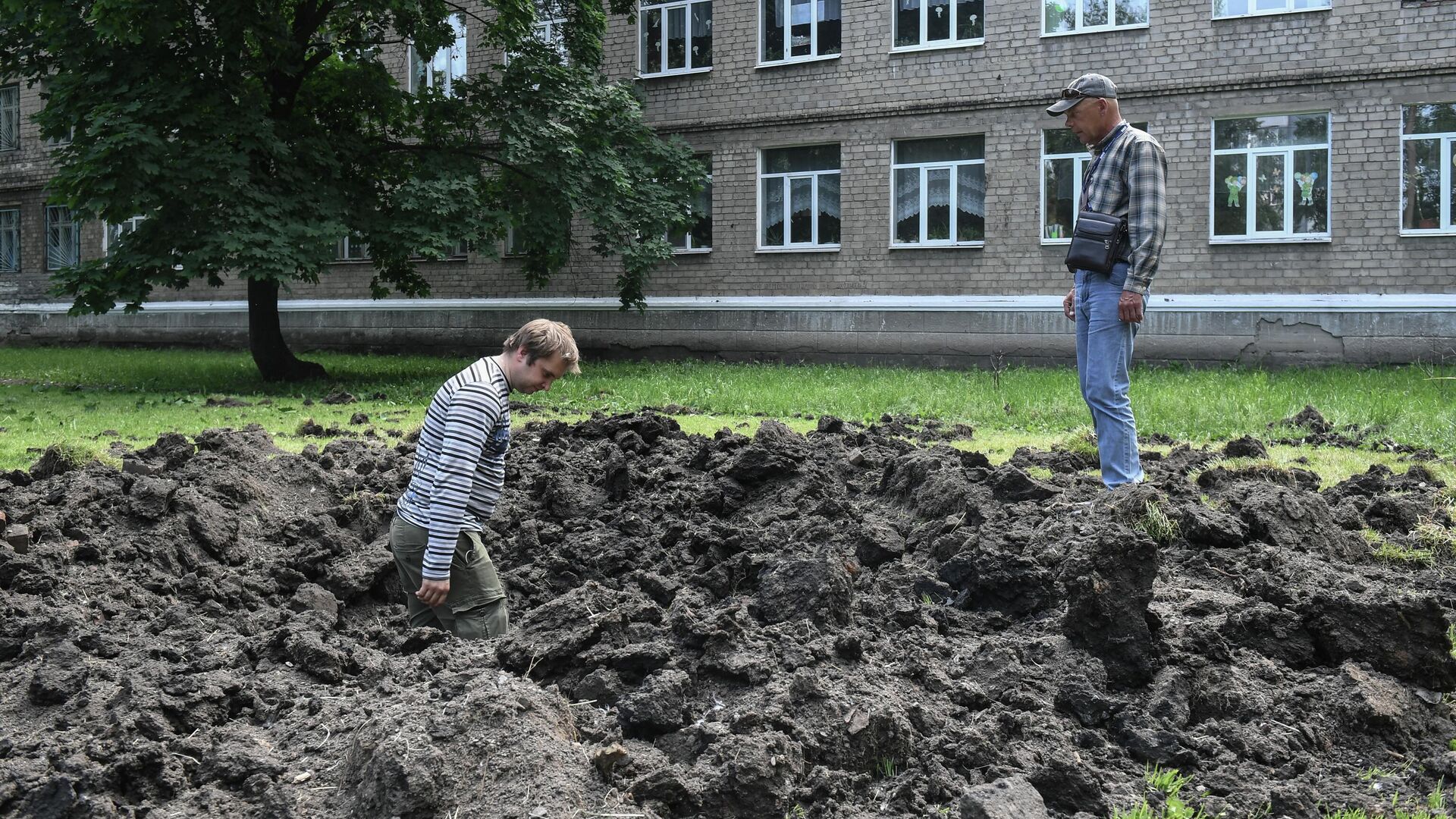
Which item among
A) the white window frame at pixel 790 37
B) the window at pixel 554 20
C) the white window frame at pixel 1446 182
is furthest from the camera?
the white window frame at pixel 790 37

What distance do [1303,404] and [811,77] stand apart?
13254 millimetres

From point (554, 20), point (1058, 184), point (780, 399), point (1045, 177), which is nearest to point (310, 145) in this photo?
point (554, 20)

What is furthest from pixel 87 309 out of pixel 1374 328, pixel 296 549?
pixel 1374 328

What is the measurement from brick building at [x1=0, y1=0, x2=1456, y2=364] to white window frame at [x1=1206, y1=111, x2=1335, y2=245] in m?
0.04

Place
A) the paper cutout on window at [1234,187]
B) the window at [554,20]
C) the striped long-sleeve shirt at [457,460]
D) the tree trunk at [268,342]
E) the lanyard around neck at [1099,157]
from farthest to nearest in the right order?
the window at [554,20]
the paper cutout on window at [1234,187]
the tree trunk at [268,342]
the lanyard around neck at [1099,157]
the striped long-sleeve shirt at [457,460]

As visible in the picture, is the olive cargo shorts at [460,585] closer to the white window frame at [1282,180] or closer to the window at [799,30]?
A: the white window frame at [1282,180]

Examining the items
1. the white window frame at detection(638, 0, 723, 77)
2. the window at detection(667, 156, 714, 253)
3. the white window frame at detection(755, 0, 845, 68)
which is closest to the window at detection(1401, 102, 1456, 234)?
the white window frame at detection(755, 0, 845, 68)

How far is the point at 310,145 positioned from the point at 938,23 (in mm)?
11583

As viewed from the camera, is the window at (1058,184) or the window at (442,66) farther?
the window at (442,66)

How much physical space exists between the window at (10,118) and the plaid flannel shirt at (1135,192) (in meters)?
36.8

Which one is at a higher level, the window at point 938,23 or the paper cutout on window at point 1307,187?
the window at point 938,23

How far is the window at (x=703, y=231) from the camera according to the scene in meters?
24.5

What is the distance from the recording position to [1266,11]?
1978cm

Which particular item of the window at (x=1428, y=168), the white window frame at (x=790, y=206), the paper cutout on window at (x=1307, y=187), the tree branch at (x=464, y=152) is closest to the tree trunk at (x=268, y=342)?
the tree branch at (x=464, y=152)
